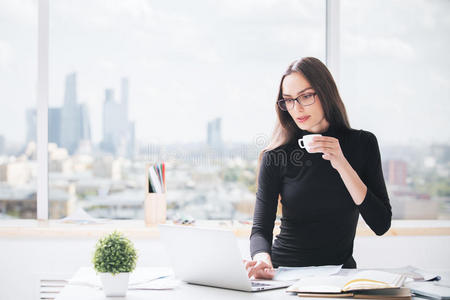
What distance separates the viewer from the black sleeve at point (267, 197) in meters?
2.06

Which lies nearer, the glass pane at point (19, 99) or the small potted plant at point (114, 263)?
the small potted plant at point (114, 263)

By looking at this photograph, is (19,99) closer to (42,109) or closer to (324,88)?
(42,109)

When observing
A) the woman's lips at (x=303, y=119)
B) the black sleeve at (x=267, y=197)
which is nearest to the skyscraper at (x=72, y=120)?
the black sleeve at (x=267, y=197)

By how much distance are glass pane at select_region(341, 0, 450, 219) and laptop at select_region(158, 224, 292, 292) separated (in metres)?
1.94

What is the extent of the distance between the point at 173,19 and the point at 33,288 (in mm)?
1820

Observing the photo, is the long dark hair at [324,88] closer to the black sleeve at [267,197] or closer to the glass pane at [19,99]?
the black sleeve at [267,197]

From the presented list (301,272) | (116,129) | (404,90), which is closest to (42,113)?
(116,129)

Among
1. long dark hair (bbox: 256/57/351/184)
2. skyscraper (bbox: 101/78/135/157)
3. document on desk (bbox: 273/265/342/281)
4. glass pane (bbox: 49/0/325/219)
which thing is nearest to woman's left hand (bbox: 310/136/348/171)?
long dark hair (bbox: 256/57/351/184)

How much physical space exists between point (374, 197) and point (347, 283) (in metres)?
0.51

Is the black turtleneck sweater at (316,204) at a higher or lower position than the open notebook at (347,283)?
higher

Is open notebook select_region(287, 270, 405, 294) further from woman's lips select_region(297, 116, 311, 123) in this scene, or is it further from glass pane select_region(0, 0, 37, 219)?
glass pane select_region(0, 0, 37, 219)

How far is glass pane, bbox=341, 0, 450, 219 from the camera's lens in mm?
3234

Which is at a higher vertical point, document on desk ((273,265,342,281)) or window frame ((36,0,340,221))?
window frame ((36,0,340,221))

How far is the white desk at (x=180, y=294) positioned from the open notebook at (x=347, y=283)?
0.05 meters
